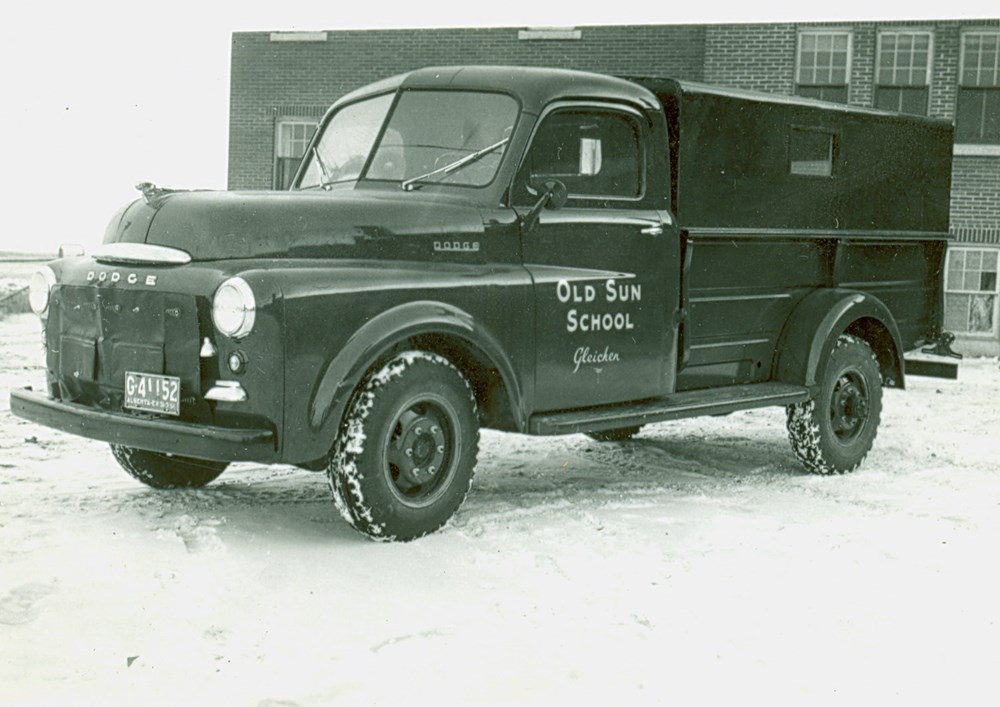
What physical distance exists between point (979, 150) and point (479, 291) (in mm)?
13030

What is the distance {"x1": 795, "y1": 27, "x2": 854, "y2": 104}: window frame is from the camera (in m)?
17.1

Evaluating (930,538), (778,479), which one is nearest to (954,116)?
(778,479)

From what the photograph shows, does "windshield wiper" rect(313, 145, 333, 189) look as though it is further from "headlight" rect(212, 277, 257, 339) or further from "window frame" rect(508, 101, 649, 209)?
"headlight" rect(212, 277, 257, 339)

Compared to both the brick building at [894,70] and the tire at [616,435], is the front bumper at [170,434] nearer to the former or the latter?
the tire at [616,435]

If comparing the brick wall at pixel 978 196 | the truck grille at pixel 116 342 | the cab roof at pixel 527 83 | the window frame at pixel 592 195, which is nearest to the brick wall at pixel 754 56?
the brick wall at pixel 978 196

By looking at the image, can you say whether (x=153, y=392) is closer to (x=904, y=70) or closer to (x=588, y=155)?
(x=588, y=155)

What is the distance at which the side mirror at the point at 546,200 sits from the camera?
5.87 metres

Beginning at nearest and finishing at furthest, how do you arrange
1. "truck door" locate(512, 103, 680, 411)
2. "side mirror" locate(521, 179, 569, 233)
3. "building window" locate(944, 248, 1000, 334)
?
1. "side mirror" locate(521, 179, 569, 233)
2. "truck door" locate(512, 103, 680, 411)
3. "building window" locate(944, 248, 1000, 334)

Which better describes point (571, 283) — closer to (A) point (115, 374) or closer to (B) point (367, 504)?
(B) point (367, 504)

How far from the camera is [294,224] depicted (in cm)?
528

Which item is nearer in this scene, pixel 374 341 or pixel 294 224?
pixel 374 341

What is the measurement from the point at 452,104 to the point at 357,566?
2.39m

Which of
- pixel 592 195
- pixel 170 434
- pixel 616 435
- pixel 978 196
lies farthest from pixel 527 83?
pixel 978 196

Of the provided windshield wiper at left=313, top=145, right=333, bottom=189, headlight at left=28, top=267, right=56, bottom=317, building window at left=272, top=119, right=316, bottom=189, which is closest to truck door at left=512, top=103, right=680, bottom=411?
windshield wiper at left=313, top=145, right=333, bottom=189
